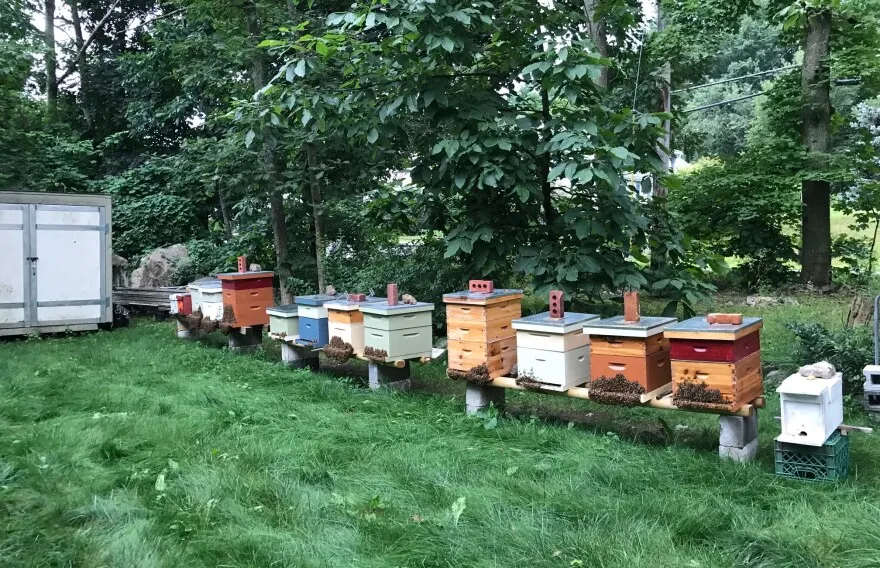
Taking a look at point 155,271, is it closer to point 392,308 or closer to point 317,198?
point 317,198

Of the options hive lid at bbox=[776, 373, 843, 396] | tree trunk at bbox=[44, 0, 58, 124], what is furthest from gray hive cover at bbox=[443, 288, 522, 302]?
tree trunk at bbox=[44, 0, 58, 124]

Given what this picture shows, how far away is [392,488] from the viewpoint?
3.44 m

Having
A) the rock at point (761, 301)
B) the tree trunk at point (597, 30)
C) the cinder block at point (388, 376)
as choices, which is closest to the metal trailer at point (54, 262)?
the cinder block at point (388, 376)

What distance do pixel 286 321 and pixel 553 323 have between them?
3336 mm

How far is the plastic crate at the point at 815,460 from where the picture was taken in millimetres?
3408

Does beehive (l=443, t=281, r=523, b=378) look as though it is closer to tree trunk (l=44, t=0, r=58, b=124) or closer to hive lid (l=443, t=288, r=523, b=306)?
hive lid (l=443, t=288, r=523, b=306)

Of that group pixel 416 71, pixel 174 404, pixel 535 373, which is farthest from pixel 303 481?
pixel 416 71

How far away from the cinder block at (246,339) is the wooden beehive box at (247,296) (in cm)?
33

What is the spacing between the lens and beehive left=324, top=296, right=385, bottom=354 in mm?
5762

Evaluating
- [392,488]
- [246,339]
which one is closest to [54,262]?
[246,339]

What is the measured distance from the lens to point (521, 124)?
5684 mm

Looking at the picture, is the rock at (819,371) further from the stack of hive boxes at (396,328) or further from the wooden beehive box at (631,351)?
the stack of hive boxes at (396,328)

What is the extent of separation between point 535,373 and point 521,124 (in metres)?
2.27

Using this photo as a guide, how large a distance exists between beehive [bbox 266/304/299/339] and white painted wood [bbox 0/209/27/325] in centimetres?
468
